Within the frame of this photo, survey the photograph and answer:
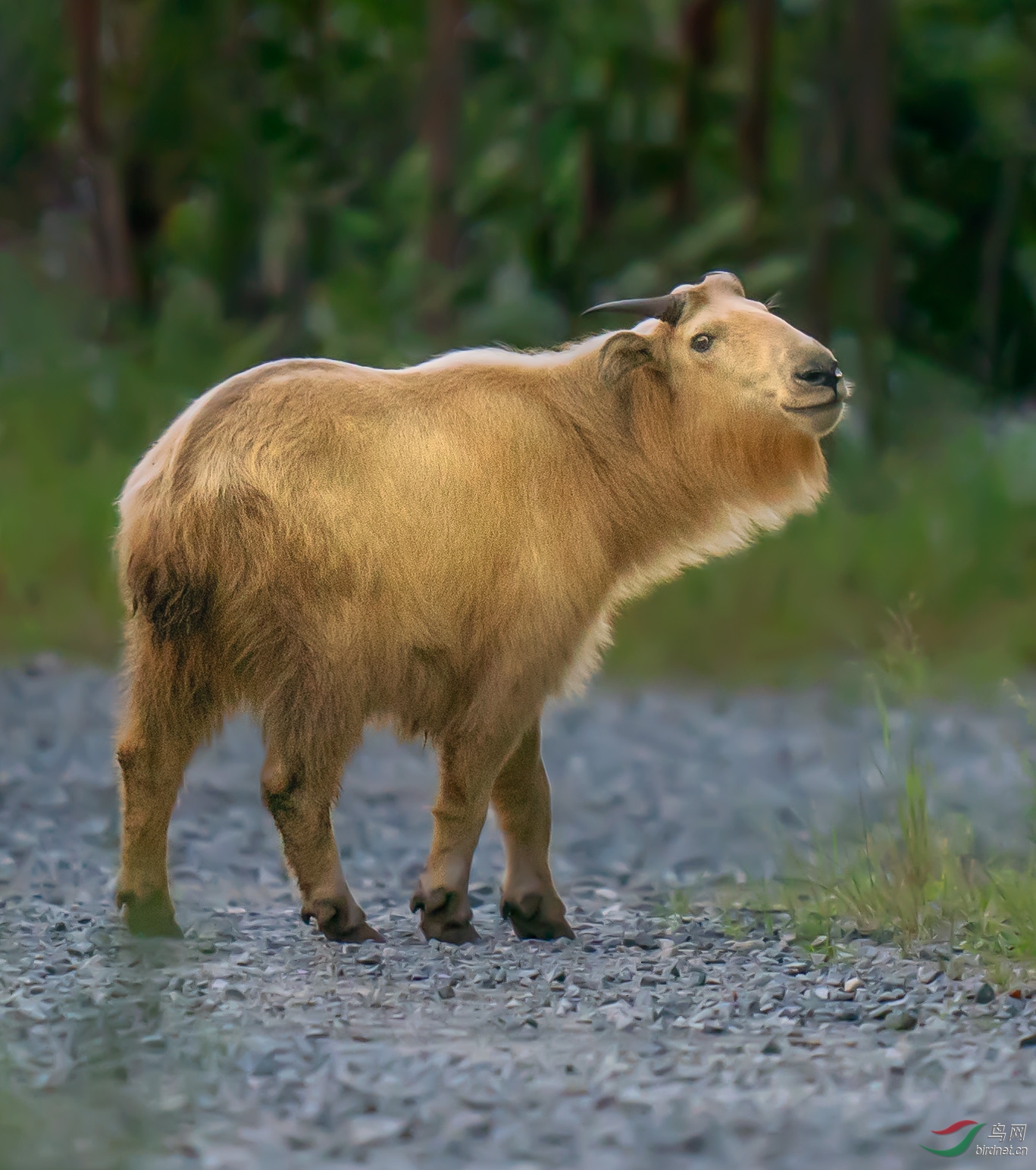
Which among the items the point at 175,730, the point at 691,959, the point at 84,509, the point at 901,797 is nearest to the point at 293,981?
the point at 175,730

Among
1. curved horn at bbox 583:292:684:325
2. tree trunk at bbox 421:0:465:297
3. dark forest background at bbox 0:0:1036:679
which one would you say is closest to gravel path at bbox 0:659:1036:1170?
curved horn at bbox 583:292:684:325

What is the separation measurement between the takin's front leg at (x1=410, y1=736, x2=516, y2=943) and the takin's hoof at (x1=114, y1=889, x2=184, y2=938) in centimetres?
71

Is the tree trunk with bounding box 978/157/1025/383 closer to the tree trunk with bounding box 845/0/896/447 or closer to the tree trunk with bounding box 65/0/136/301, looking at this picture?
the tree trunk with bounding box 845/0/896/447

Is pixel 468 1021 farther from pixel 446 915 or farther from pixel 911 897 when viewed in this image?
pixel 911 897

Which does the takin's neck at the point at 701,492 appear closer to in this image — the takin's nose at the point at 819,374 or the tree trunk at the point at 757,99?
the takin's nose at the point at 819,374

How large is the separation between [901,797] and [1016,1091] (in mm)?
2014

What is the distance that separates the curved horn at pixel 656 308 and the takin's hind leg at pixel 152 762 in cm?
154

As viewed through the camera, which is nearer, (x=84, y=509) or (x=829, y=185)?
(x=84, y=509)

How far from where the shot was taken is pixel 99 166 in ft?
45.9

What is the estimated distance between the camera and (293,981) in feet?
14.1

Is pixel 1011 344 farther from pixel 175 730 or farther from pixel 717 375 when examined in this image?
pixel 175 730

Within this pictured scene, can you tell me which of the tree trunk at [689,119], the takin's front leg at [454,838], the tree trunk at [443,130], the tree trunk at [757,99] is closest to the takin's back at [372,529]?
the takin's front leg at [454,838]

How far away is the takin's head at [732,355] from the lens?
185 inches

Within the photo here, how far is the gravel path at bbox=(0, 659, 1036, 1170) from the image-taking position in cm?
312
